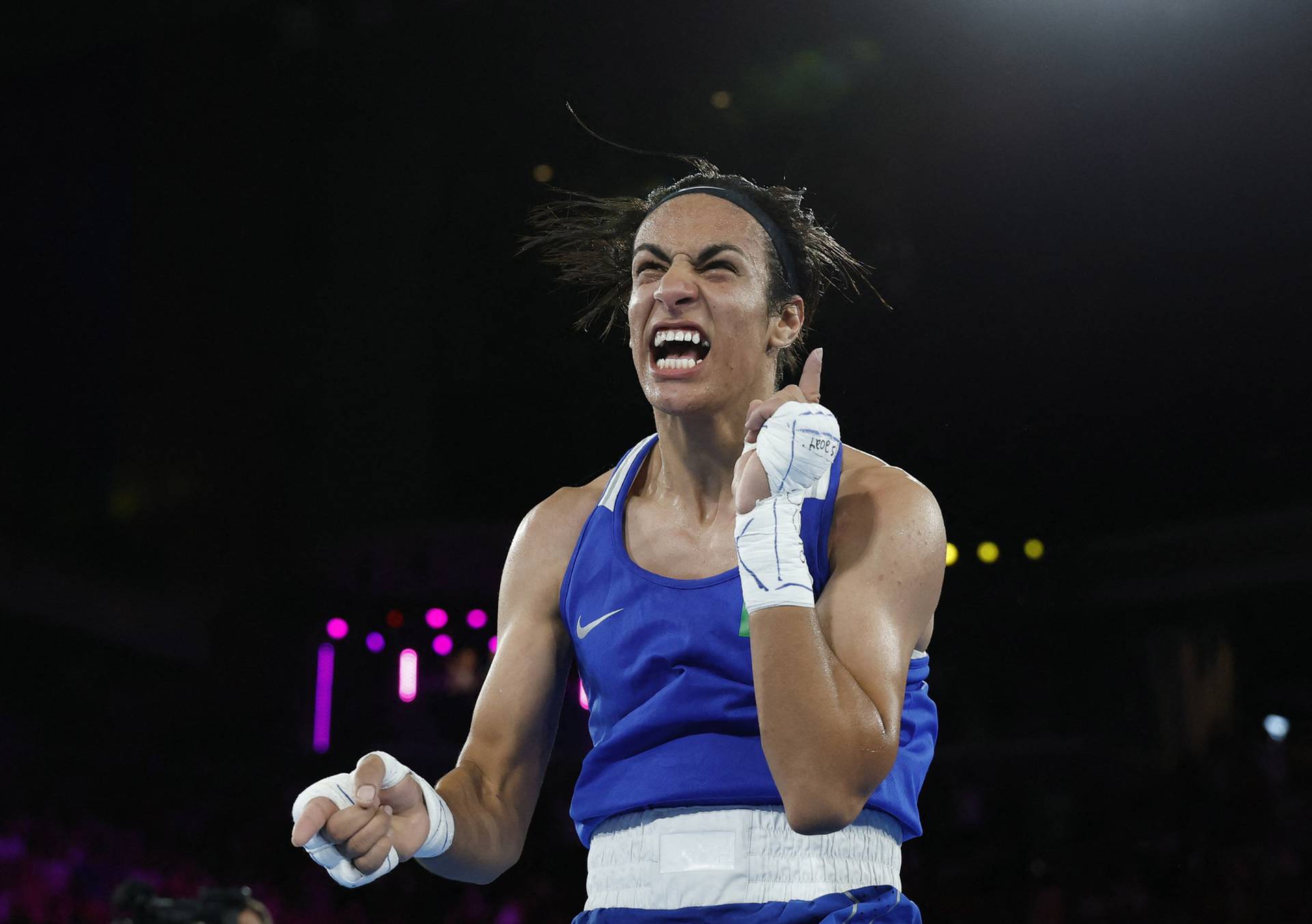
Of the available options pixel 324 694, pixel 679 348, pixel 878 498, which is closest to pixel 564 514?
pixel 679 348

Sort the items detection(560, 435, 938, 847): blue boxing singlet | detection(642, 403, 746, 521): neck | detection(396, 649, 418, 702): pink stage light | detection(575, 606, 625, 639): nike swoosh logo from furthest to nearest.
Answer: detection(396, 649, 418, 702): pink stage light, detection(642, 403, 746, 521): neck, detection(575, 606, 625, 639): nike swoosh logo, detection(560, 435, 938, 847): blue boxing singlet

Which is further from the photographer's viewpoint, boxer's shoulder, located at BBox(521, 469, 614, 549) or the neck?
boxer's shoulder, located at BBox(521, 469, 614, 549)

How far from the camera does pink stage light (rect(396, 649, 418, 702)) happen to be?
1048cm

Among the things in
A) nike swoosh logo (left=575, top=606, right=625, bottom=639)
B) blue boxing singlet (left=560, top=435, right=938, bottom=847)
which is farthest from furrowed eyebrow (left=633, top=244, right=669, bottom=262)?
nike swoosh logo (left=575, top=606, right=625, bottom=639)

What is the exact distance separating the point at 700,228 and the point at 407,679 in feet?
28.7

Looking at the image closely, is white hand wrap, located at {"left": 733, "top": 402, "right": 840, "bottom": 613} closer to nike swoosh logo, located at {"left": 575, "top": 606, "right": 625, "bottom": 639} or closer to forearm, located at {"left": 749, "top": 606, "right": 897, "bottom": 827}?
forearm, located at {"left": 749, "top": 606, "right": 897, "bottom": 827}

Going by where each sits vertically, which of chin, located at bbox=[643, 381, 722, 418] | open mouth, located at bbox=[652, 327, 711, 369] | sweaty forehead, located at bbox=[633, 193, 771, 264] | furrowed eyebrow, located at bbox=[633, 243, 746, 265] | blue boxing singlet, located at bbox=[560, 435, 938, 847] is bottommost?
blue boxing singlet, located at bbox=[560, 435, 938, 847]

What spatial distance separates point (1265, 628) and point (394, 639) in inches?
249

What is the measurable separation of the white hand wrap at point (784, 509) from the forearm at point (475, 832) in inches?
23.3

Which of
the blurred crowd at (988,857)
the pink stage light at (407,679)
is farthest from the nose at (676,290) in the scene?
the pink stage light at (407,679)

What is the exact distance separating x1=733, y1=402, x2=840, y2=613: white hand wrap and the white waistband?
35 cm

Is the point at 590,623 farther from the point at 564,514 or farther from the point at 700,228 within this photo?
the point at 700,228

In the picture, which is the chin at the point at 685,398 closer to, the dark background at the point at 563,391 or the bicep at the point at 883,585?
the bicep at the point at 883,585

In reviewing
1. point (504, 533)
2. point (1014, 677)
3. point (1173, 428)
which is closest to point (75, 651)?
point (504, 533)
